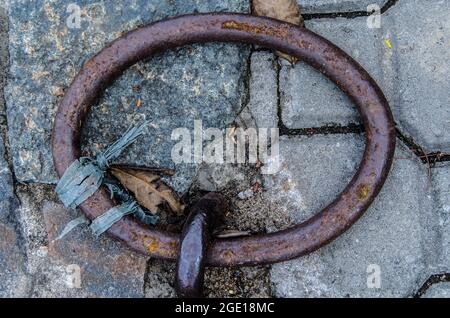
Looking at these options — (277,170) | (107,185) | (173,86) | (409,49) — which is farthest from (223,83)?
(409,49)

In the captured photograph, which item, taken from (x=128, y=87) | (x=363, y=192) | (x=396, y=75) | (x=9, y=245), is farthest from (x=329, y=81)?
(x=9, y=245)

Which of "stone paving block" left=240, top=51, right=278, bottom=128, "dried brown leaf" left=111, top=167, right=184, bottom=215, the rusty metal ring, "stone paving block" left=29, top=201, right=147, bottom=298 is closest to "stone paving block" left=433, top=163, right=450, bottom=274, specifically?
the rusty metal ring

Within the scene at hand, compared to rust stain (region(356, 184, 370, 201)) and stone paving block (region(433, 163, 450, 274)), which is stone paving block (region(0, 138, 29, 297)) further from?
stone paving block (region(433, 163, 450, 274))

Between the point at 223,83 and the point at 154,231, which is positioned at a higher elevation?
the point at 223,83

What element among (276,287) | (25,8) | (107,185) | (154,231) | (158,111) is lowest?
(276,287)

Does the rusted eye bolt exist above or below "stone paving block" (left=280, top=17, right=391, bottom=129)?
below

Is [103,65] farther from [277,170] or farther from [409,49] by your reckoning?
[409,49]
